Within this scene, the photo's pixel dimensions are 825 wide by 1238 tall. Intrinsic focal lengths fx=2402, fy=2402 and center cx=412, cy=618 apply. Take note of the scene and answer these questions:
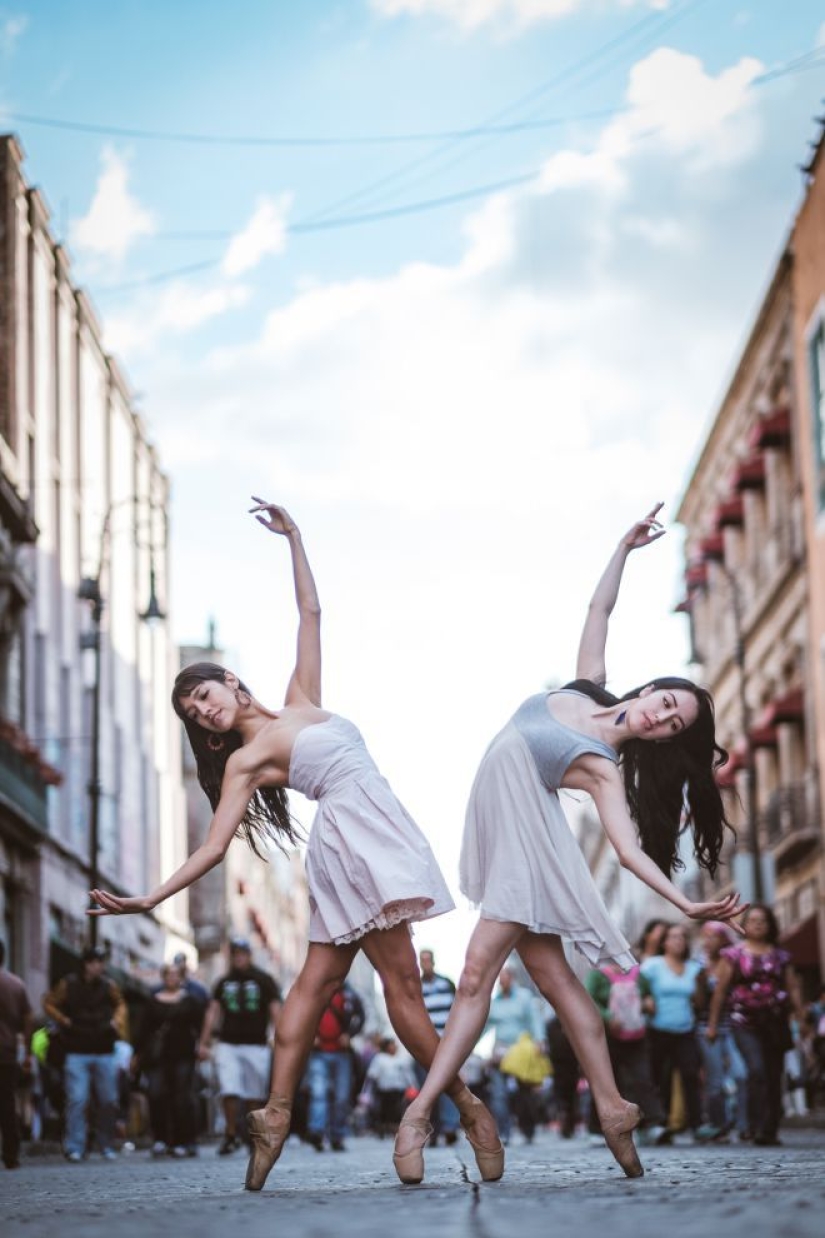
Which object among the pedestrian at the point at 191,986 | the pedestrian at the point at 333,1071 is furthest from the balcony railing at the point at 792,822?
the pedestrian at the point at 191,986

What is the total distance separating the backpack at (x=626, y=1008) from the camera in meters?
18.1

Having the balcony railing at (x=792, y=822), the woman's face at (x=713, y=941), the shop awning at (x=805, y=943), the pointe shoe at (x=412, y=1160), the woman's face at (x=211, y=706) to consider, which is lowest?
the pointe shoe at (x=412, y=1160)

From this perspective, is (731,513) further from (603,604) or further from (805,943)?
(603,604)

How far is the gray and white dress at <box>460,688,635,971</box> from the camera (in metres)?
8.17

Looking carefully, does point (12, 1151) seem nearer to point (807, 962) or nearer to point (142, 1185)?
point (142, 1185)

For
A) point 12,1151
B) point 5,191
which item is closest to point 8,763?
point 5,191

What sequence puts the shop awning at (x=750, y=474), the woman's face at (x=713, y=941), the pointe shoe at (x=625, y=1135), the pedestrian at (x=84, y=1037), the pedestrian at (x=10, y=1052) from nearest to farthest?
the pointe shoe at (x=625, y=1135)
the pedestrian at (x=10, y=1052)
the pedestrian at (x=84, y=1037)
the woman's face at (x=713, y=941)
the shop awning at (x=750, y=474)

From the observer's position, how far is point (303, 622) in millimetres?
8805

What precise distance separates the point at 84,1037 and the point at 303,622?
1095 cm

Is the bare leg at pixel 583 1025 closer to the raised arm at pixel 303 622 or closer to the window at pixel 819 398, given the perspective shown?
the raised arm at pixel 303 622

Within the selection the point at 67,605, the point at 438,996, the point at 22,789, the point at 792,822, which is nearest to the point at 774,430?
the point at 792,822

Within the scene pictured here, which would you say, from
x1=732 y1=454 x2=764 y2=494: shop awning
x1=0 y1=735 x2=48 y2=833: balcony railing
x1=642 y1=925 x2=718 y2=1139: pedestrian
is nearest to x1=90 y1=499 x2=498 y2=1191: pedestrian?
x1=642 y1=925 x2=718 y2=1139: pedestrian

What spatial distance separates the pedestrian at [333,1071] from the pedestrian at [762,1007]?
5.19 m

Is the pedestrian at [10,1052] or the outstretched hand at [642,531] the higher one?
the outstretched hand at [642,531]
